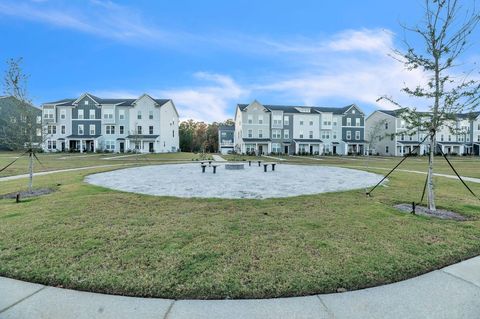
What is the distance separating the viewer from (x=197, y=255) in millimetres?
4059

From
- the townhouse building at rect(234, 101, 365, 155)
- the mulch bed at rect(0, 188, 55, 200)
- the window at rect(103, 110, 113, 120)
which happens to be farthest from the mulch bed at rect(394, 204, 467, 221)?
the window at rect(103, 110, 113, 120)

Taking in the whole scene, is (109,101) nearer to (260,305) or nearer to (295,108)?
(295,108)

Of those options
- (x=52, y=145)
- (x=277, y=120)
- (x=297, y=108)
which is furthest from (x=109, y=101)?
(x=297, y=108)

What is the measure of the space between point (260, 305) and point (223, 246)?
163 centimetres

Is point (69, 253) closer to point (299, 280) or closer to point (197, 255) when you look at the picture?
Result: point (197, 255)

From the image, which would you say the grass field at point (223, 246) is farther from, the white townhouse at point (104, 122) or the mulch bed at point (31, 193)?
the white townhouse at point (104, 122)

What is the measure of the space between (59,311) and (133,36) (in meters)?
22.5

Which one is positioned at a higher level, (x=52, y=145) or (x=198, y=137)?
(x=198, y=137)

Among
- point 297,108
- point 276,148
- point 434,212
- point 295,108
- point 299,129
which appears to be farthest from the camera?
point 295,108

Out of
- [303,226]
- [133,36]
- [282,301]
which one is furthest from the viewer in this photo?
[133,36]

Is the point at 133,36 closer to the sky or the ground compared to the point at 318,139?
closer to the sky

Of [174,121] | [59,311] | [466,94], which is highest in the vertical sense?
[174,121]

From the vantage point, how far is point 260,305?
9.41 ft

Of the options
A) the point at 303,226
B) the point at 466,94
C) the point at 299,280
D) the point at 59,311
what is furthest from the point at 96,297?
the point at 466,94
